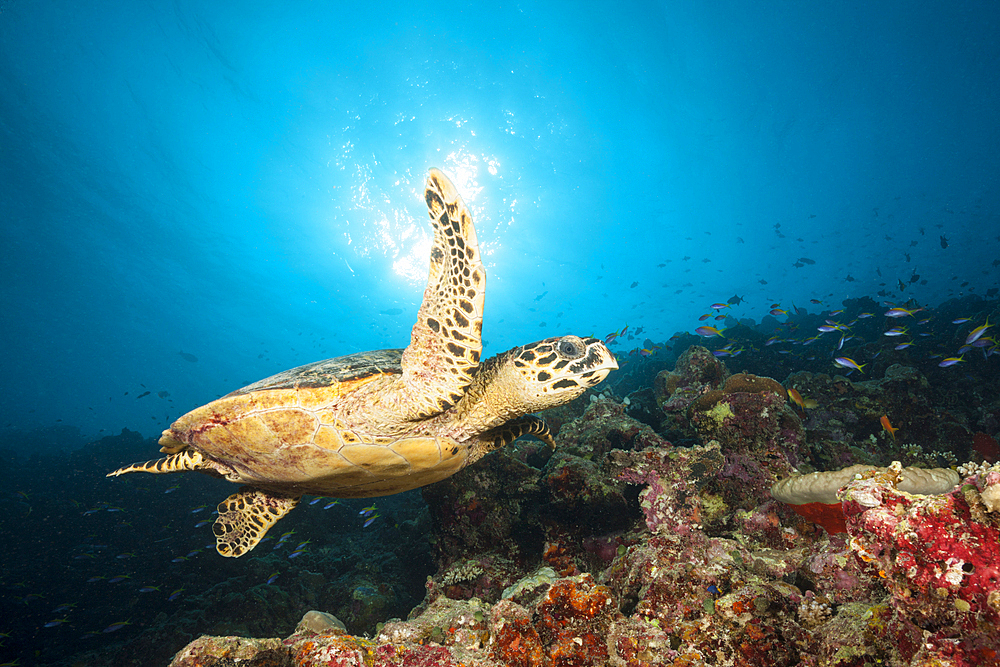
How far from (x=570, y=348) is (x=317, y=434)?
2.20 meters

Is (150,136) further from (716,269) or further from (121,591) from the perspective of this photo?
(716,269)

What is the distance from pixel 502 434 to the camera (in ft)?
12.9

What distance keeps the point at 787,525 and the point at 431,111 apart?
77.9 feet

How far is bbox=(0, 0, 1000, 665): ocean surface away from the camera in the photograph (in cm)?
921

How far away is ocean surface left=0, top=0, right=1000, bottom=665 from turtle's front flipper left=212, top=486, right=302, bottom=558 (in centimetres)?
164

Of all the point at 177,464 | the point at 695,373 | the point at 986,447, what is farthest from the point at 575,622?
the point at 986,447

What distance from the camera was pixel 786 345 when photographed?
11180 millimetres

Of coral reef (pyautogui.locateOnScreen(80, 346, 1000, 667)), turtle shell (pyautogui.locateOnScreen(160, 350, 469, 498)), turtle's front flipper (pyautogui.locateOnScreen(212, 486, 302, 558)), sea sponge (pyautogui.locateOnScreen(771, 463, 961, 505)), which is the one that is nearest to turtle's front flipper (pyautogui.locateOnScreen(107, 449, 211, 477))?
turtle shell (pyautogui.locateOnScreen(160, 350, 469, 498))

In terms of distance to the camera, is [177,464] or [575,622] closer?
[575,622]

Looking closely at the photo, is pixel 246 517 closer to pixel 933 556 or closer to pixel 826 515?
pixel 933 556

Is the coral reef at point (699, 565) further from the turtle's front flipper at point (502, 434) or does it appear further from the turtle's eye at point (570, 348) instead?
the turtle's eye at point (570, 348)

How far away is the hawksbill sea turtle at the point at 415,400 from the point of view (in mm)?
2447

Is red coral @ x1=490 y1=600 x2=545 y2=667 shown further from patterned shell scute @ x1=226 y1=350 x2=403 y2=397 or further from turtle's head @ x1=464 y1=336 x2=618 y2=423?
patterned shell scute @ x1=226 y1=350 x2=403 y2=397

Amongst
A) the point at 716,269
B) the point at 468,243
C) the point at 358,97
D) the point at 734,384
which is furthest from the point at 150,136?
the point at 716,269
